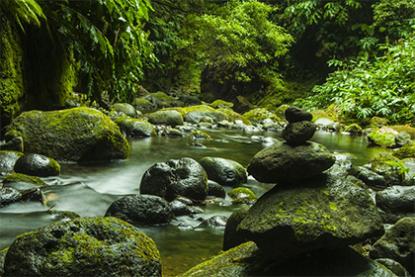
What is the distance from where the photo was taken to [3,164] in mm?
6723

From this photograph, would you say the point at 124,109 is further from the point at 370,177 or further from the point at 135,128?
the point at 370,177

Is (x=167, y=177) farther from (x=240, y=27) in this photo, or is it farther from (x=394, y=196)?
(x=240, y=27)

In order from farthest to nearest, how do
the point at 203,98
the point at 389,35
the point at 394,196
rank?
the point at 203,98 → the point at 389,35 → the point at 394,196

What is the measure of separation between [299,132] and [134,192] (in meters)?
3.86

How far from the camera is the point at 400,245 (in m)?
3.82

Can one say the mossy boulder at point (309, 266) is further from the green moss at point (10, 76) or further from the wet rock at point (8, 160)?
the green moss at point (10, 76)

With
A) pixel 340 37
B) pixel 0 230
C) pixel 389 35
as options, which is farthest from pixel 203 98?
pixel 0 230

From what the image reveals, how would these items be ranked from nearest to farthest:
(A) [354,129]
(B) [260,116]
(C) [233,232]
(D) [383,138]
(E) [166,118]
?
(C) [233,232] → (D) [383,138] → (E) [166,118] → (A) [354,129] → (B) [260,116]

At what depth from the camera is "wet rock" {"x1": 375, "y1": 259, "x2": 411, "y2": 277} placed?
139 inches

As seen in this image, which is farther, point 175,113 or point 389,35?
point 389,35

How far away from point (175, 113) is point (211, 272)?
12156 millimetres

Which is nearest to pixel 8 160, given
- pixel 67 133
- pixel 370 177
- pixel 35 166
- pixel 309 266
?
pixel 35 166

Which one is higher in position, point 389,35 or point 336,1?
point 336,1

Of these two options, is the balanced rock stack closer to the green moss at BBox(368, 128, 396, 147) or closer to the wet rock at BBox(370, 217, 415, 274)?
the wet rock at BBox(370, 217, 415, 274)
